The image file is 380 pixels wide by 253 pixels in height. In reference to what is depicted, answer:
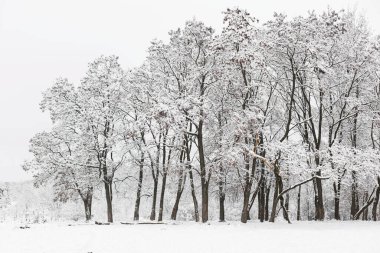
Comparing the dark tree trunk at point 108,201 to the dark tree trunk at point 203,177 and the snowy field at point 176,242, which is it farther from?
the snowy field at point 176,242

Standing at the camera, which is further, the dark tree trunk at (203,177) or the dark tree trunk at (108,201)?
Answer: the dark tree trunk at (108,201)

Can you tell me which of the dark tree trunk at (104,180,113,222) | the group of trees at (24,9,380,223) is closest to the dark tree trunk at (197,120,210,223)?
the group of trees at (24,9,380,223)

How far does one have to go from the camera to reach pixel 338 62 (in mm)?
25891

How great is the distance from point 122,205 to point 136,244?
48.7 m

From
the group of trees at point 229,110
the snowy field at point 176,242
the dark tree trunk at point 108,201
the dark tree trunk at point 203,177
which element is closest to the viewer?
the snowy field at point 176,242

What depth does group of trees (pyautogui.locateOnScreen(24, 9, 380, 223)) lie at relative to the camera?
22.9m

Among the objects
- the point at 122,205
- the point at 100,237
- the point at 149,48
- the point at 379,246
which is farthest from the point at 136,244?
the point at 122,205

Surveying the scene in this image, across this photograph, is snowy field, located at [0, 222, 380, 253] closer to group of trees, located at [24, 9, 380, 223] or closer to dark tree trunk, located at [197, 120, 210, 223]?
group of trees, located at [24, 9, 380, 223]

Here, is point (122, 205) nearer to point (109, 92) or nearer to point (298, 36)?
point (109, 92)

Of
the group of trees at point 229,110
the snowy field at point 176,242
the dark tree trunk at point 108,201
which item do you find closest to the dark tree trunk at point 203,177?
the group of trees at point 229,110

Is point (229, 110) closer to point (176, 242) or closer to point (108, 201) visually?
point (108, 201)

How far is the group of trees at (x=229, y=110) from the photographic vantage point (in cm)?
2291

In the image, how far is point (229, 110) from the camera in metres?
26.3

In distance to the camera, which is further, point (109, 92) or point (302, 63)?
point (109, 92)
